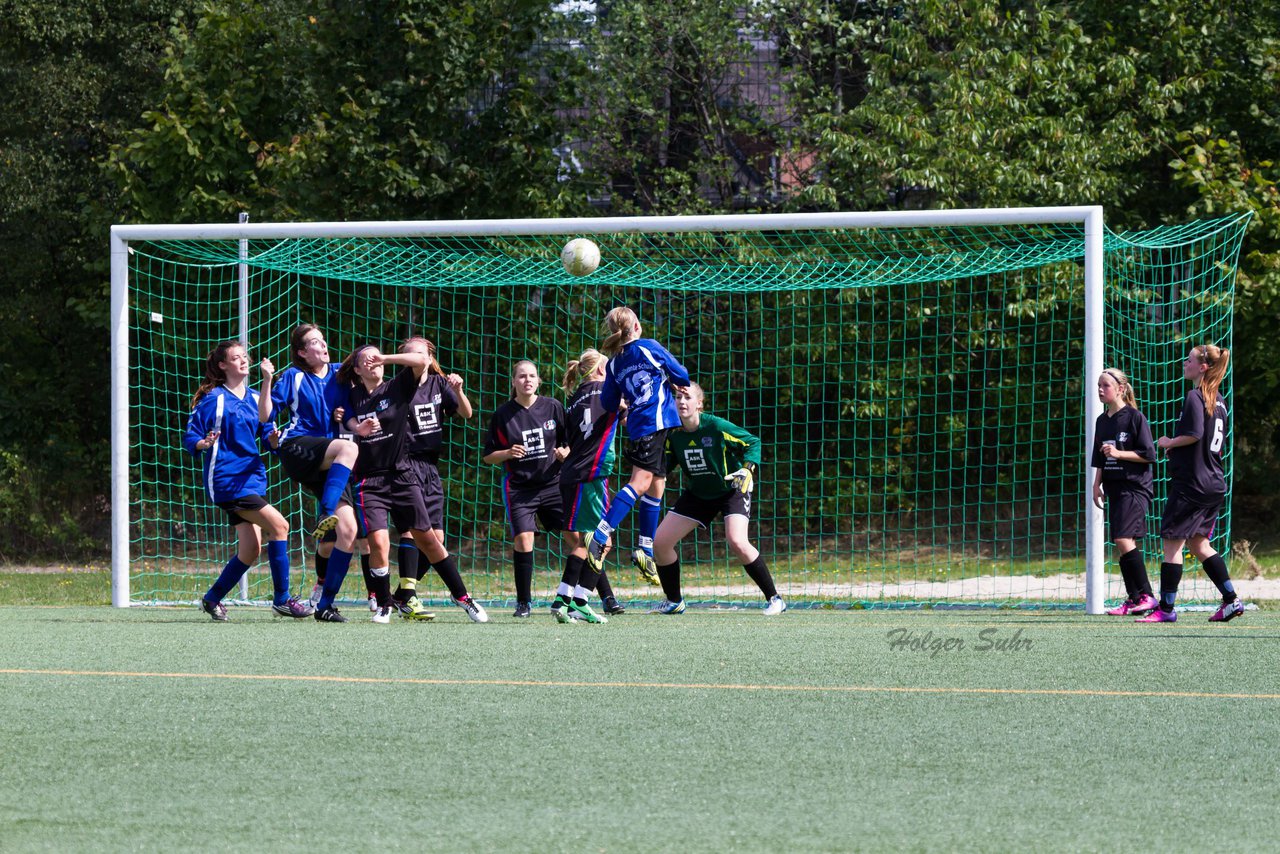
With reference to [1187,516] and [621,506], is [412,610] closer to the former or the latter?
[621,506]

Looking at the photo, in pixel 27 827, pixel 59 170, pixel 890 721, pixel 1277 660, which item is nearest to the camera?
pixel 27 827

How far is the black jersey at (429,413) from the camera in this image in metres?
8.66

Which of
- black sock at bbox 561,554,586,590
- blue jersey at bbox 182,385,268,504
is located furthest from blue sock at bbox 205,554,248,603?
black sock at bbox 561,554,586,590

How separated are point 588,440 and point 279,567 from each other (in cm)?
196

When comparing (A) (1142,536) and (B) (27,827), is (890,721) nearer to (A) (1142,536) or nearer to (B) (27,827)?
(B) (27,827)

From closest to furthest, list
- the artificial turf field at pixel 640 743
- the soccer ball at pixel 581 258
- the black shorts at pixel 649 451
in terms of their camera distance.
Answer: the artificial turf field at pixel 640 743, the black shorts at pixel 649 451, the soccer ball at pixel 581 258

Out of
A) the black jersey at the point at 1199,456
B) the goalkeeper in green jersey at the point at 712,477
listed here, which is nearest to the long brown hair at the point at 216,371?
the goalkeeper in green jersey at the point at 712,477

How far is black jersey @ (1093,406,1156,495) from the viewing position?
29.5ft

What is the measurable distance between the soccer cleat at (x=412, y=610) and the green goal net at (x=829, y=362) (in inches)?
154

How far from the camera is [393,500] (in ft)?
27.9

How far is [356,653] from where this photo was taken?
680 cm

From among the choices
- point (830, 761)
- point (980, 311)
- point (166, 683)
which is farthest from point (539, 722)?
point (980, 311)

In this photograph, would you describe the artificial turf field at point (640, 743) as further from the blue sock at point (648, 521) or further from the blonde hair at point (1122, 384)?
the blue sock at point (648, 521)

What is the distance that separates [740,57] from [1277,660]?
12.2 meters
